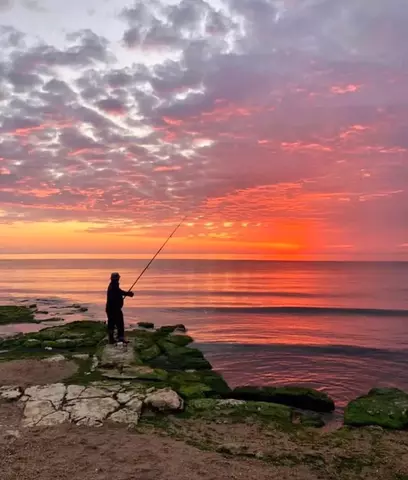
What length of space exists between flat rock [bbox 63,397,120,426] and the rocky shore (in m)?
0.02

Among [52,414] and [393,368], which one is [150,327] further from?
[52,414]

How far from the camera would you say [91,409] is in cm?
1044

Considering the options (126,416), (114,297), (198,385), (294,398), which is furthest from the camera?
(114,297)

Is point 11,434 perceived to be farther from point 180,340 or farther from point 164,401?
point 180,340

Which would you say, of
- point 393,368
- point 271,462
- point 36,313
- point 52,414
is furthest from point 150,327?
point 271,462

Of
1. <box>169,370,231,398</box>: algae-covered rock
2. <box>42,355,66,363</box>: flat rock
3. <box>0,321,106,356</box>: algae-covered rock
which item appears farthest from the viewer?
<box>0,321,106,356</box>: algae-covered rock

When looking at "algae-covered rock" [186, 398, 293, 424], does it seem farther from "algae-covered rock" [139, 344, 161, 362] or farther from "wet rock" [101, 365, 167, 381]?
"algae-covered rock" [139, 344, 161, 362]

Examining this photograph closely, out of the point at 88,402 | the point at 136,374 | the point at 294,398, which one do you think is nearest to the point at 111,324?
the point at 136,374

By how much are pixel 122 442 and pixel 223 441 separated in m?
2.20

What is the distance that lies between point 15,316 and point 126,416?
26.7 m

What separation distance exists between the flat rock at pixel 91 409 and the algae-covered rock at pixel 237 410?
6.85 ft

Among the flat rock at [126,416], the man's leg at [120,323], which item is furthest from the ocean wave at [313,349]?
the flat rock at [126,416]

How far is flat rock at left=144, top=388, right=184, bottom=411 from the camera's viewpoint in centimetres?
1094

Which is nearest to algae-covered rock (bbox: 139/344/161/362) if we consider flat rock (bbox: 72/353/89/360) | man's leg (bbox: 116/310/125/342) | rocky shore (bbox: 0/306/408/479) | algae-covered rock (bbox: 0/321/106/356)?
man's leg (bbox: 116/310/125/342)
